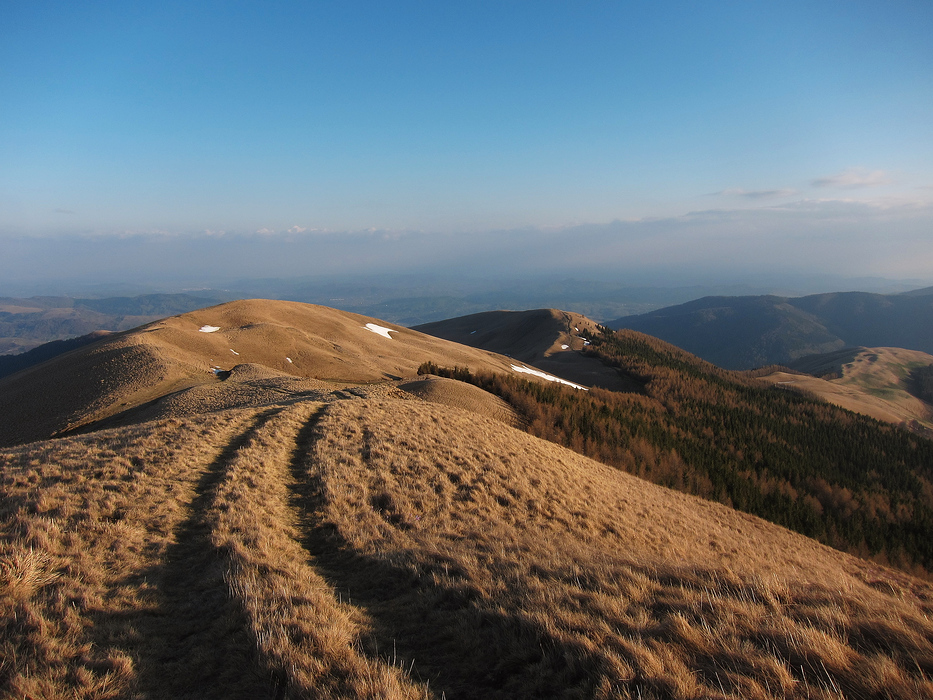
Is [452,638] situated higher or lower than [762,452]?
higher

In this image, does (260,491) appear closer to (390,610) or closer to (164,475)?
(164,475)

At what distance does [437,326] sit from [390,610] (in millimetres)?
123617

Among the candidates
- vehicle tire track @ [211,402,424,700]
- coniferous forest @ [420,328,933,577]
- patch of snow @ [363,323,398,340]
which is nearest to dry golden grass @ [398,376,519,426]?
coniferous forest @ [420,328,933,577]

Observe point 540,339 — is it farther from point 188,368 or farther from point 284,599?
point 284,599

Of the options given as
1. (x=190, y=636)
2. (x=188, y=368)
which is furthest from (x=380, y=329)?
(x=190, y=636)

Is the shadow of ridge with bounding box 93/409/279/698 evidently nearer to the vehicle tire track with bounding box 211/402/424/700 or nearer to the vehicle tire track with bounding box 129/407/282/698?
the vehicle tire track with bounding box 129/407/282/698

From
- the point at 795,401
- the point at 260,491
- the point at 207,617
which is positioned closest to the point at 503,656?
the point at 207,617

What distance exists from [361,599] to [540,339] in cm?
9237

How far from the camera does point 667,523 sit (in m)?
17.1

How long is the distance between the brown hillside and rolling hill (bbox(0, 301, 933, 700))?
59996mm

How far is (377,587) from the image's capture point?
24.5 feet

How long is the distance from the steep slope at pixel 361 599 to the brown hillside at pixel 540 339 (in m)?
63.8

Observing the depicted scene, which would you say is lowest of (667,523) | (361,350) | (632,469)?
(632,469)

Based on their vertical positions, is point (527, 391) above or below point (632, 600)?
below
